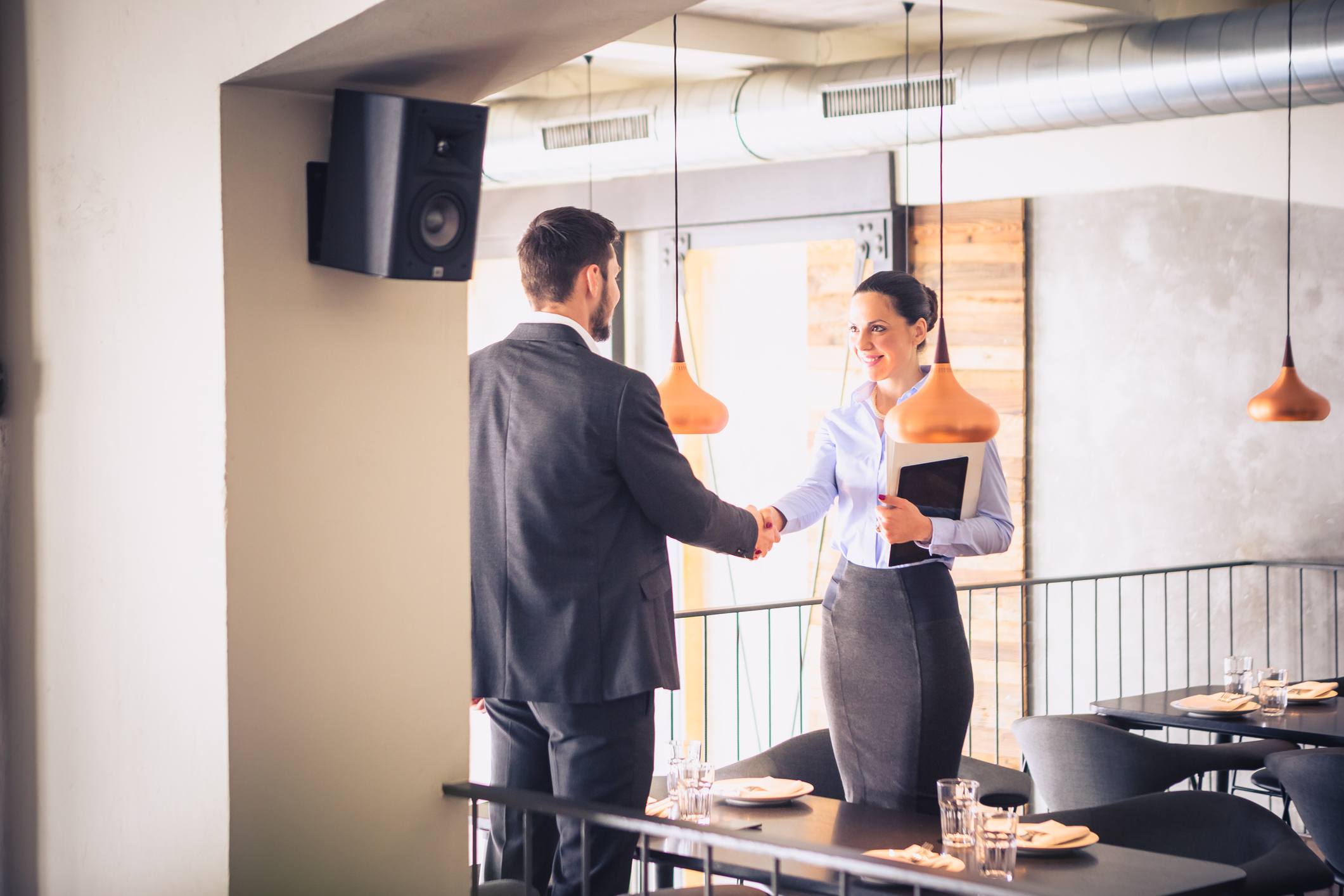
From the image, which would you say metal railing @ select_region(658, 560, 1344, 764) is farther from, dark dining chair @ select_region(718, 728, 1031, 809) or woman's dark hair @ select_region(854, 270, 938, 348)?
woman's dark hair @ select_region(854, 270, 938, 348)

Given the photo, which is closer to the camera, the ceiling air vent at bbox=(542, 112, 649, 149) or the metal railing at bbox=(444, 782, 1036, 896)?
the metal railing at bbox=(444, 782, 1036, 896)

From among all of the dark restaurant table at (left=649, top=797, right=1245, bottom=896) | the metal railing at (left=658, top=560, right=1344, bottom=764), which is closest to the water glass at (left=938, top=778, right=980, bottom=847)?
the dark restaurant table at (left=649, top=797, right=1245, bottom=896)

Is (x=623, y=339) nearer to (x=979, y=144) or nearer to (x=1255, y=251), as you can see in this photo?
(x=979, y=144)

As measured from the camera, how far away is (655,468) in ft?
9.21

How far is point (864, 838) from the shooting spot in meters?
2.77

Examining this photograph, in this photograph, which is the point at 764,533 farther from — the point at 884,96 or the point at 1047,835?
the point at 884,96

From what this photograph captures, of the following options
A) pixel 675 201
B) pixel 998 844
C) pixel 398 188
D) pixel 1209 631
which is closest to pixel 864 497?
pixel 675 201

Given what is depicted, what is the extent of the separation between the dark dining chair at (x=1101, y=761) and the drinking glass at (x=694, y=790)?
1527mm

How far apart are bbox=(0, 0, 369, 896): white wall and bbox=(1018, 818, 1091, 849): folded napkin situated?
4.51ft

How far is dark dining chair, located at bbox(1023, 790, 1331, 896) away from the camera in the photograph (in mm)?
3381

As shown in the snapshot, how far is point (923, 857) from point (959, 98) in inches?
169

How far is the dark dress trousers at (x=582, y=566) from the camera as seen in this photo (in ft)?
9.16

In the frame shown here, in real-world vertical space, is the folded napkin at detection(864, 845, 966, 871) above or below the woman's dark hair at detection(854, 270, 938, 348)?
below

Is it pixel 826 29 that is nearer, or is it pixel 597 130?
pixel 826 29
